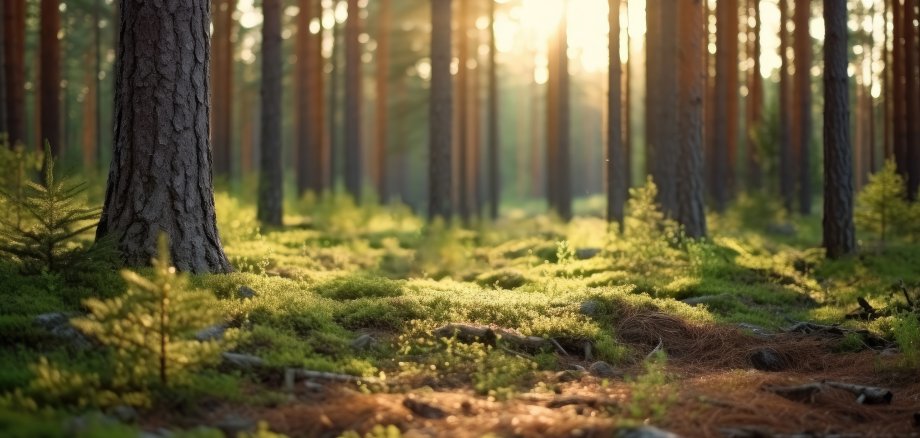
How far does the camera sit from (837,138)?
14.0 m

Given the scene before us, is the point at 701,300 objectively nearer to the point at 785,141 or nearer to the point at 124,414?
the point at 124,414

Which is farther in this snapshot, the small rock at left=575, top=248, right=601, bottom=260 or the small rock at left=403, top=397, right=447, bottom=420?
the small rock at left=575, top=248, right=601, bottom=260

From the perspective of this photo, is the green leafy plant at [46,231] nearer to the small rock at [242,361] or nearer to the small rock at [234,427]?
the small rock at [242,361]

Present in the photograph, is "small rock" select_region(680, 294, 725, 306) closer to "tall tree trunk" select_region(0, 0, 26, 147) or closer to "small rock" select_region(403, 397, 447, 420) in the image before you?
"small rock" select_region(403, 397, 447, 420)

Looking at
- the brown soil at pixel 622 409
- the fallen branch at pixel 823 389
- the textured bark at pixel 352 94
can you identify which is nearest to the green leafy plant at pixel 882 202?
the brown soil at pixel 622 409

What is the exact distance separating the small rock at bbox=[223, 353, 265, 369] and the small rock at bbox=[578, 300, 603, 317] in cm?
366

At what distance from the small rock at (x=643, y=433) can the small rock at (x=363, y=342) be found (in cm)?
266

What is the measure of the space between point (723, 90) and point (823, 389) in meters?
18.2

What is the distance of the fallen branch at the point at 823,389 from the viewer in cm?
616

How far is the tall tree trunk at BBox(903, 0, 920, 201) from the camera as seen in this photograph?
20.6 m

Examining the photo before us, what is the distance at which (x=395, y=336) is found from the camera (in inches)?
290

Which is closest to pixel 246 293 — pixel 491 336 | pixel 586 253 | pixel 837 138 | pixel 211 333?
pixel 211 333

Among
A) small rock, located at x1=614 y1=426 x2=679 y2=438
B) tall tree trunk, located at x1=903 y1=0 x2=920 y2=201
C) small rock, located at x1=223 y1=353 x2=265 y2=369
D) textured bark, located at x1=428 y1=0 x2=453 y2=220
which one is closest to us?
small rock, located at x1=614 y1=426 x2=679 y2=438

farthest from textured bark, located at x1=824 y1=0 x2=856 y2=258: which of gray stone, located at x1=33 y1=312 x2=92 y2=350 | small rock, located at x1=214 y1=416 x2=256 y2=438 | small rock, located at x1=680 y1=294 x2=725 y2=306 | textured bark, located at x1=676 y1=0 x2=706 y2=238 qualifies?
gray stone, located at x1=33 y1=312 x2=92 y2=350
